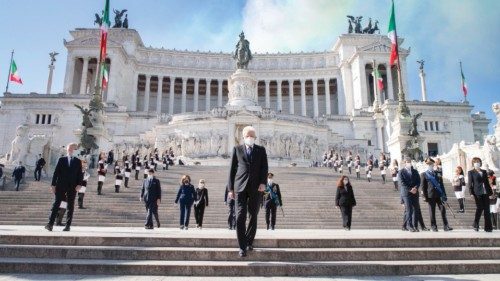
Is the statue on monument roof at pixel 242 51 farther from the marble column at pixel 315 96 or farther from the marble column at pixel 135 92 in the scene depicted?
the marble column at pixel 135 92

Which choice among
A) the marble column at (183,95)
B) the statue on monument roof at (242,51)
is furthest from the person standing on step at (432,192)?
the marble column at (183,95)

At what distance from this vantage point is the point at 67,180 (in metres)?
8.52

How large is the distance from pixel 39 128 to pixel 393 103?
146 feet

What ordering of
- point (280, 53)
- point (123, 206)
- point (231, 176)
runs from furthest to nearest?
point (280, 53)
point (123, 206)
point (231, 176)

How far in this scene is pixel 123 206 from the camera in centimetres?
1441

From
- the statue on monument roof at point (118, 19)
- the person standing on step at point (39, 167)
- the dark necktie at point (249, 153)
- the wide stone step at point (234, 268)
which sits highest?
the statue on monument roof at point (118, 19)

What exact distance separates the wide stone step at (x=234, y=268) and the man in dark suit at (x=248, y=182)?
17.5 inches

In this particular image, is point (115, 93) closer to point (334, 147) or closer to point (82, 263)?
point (334, 147)

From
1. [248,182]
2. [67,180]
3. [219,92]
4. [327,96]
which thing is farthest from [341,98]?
[248,182]

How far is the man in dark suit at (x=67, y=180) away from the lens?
841cm

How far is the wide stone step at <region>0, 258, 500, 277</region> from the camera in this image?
5.42 metres

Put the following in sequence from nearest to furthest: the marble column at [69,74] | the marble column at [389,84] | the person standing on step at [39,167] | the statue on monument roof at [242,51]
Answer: the person standing on step at [39,167] < the statue on monument roof at [242,51] < the marble column at [69,74] < the marble column at [389,84]

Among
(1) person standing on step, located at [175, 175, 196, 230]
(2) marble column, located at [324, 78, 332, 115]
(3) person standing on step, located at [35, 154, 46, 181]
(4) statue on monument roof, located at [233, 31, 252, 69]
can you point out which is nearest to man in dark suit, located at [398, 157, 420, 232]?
(1) person standing on step, located at [175, 175, 196, 230]

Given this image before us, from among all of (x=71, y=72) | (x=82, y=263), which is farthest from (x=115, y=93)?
(x=82, y=263)
